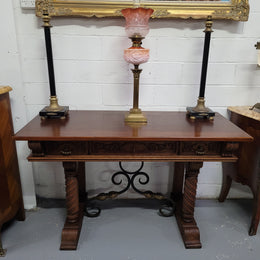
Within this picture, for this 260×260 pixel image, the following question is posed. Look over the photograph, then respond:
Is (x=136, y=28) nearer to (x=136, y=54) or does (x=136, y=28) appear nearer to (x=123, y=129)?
(x=136, y=54)

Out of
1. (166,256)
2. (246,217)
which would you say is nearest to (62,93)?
(166,256)

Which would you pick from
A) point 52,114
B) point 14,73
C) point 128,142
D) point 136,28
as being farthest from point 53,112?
point 136,28

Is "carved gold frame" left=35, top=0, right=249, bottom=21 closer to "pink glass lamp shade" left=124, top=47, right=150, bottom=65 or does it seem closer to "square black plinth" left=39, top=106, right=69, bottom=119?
"pink glass lamp shade" left=124, top=47, right=150, bottom=65

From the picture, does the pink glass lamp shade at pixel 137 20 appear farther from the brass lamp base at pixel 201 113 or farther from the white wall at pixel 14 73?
the white wall at pixel 14 73

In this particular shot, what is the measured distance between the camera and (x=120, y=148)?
1.30 m

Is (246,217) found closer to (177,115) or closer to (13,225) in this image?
(177,115)

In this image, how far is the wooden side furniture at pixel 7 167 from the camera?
1.46 meters

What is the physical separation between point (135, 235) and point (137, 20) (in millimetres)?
1293

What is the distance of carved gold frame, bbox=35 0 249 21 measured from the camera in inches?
59.2

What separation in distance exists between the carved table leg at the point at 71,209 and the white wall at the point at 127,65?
496 mm

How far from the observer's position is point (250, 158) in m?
1.60

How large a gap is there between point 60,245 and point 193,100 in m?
1.28

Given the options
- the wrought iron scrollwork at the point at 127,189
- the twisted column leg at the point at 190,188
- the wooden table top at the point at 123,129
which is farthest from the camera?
the wrought iron scrollwork at the point at 127,189

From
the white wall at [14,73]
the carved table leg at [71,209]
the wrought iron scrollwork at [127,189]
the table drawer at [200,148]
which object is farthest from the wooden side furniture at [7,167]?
the table drawer at [200,148]
